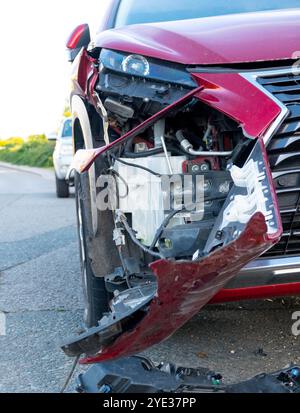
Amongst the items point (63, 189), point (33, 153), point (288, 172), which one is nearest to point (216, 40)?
point (288, 172)

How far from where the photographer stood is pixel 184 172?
9.15 feet

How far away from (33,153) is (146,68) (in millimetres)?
39981

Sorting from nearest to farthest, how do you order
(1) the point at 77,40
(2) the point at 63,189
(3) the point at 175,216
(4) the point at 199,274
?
(4) the point at 199,274, (3) the point at 175,216, (1) the point at 77,40, (2) the point at 63,189

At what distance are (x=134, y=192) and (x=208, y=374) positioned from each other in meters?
0.92

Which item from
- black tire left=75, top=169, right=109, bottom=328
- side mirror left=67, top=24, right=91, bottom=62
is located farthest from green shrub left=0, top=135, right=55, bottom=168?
black tire left=75, top=169, right=109, bottom=328

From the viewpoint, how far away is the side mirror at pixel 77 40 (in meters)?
4.19

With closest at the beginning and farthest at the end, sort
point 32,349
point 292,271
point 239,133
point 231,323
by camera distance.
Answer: point 292,271
point 239,133
point 32,349
point 231,323

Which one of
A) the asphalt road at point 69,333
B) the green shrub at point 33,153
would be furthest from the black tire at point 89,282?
the green shrub at point 33,153

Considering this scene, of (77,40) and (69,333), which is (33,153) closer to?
(77,40)

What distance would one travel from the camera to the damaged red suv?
2.24 meters

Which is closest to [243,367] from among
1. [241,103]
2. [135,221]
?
[135,221]

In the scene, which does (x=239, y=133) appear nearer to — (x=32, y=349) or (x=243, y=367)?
(x=243, y=367)

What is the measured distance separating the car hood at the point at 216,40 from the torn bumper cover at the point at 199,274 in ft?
1.53

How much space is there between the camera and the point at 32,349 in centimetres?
332
